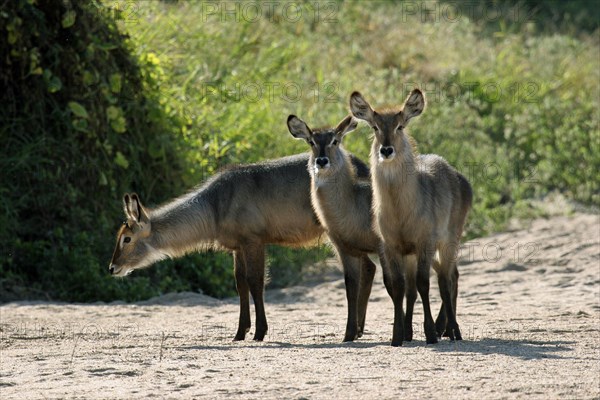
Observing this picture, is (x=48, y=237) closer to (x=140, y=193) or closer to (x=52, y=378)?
(x=140, y=193)

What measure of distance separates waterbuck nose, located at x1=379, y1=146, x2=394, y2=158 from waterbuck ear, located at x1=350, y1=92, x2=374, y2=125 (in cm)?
42

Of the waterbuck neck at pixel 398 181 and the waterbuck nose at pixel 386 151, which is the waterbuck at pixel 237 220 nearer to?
the waterbuck neck at pixel 398 181

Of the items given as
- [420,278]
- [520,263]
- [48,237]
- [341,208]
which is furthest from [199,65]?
[420,278]

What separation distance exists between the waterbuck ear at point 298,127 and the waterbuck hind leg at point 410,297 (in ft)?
4.32

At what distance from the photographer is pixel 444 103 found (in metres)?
15.6

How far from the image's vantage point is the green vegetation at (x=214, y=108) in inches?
452

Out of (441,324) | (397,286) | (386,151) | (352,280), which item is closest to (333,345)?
(397,286)

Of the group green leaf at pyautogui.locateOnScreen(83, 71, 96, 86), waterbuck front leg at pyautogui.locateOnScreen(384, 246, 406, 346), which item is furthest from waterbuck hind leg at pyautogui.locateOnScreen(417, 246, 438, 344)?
green leaf at pyautogui.locateOnScreen(83, 71, 96, 86)

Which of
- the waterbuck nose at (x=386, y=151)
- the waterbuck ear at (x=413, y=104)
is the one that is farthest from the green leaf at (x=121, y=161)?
the waterbuck nose at (x=386, y=151)

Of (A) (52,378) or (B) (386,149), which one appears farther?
(B) (386,149)

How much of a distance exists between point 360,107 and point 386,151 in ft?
1.89

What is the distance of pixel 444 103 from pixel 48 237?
643 cm

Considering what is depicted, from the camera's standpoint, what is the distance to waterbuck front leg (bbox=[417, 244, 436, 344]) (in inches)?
297

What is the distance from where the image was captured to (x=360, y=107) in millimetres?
7910
